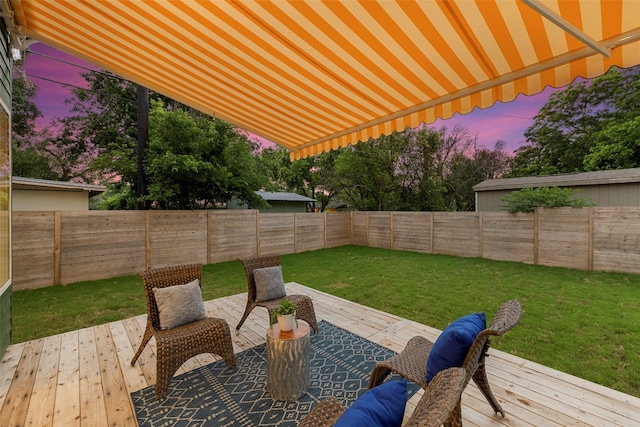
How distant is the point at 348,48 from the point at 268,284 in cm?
294

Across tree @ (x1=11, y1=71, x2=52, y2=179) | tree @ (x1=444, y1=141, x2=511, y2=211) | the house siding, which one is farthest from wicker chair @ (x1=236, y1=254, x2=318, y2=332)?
tree @ (x1=444, y1=141, x2=511, y2=211)

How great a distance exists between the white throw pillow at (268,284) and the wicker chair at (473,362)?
77.0 inches

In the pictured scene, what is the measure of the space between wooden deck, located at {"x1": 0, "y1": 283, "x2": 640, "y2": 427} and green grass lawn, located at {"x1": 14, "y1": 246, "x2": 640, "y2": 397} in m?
0.41

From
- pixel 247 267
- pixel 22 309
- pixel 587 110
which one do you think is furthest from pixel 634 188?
pixel 22 309

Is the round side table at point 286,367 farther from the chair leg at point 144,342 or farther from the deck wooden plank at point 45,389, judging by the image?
the deck wooden plank at point 45,389

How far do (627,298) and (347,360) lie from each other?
5.74 meters

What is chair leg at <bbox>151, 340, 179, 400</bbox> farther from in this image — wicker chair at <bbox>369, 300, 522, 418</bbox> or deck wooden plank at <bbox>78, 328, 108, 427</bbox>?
wicker chair at <bbox>369, 300, 522, 418</bbox>

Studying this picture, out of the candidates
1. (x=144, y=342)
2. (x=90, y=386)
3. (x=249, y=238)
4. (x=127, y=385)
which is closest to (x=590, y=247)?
(x=249, y=238)

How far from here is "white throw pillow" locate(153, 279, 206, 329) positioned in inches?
116

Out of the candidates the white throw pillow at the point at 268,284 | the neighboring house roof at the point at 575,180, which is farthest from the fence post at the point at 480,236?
the white throw pillow at the point at 268,284

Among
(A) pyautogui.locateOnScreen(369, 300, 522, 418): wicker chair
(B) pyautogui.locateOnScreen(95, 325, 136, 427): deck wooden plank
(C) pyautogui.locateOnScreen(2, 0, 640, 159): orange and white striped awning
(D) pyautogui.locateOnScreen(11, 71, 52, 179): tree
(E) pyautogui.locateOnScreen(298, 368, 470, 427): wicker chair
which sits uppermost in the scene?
(D) pyautogui.locateOnScreen(11, 71, 52, 179): tree

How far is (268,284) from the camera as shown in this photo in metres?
3.84

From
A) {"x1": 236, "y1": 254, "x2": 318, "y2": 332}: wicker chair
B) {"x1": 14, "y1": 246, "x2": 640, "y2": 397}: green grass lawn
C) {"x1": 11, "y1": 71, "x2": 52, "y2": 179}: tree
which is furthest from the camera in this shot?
{"x1": 11, "y1": 71, "x2": 52, "y2": 179}: tree

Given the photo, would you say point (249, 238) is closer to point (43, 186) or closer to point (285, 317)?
point (43, 186)
